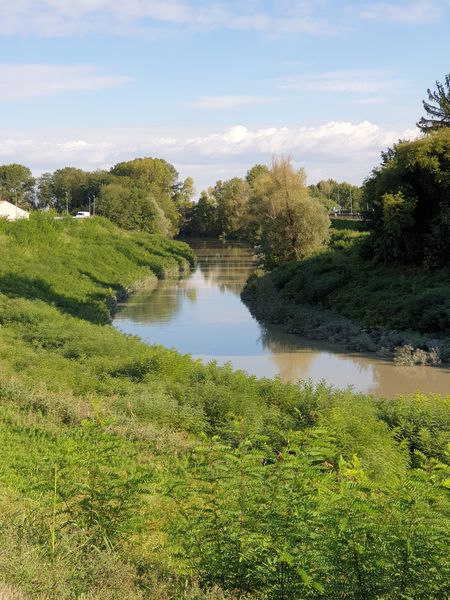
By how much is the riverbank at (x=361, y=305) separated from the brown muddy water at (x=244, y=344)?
0.71 meters

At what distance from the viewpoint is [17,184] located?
433 ft

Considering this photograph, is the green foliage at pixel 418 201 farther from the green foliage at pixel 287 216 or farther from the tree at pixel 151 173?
the tree at pixel 151 173

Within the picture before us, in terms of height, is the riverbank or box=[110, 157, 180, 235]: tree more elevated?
box=[110, 157, 180, 235]: tree

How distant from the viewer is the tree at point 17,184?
131 metres

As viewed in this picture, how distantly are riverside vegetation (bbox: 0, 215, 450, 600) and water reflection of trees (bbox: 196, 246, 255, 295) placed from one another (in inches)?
1215

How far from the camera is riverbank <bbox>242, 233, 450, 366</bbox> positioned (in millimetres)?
23484

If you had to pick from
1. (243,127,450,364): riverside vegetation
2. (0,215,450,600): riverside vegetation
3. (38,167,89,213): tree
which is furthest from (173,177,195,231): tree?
(0,215,450,600): riverside vegetation

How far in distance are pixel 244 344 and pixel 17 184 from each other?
114 meters

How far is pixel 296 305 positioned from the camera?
32.8 meters

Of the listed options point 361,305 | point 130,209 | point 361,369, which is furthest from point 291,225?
point 130,209

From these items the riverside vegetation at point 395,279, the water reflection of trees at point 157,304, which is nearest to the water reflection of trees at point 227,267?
the water reflection of trees at point 157,304

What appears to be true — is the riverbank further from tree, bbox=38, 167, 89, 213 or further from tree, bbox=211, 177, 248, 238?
tree, bbox=38, 167, 89, 213

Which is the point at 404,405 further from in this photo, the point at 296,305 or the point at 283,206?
the point at 283,206

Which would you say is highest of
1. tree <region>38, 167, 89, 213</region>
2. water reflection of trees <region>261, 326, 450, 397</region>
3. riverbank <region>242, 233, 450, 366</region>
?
tree <region>38, 167, 89, 213</region>
